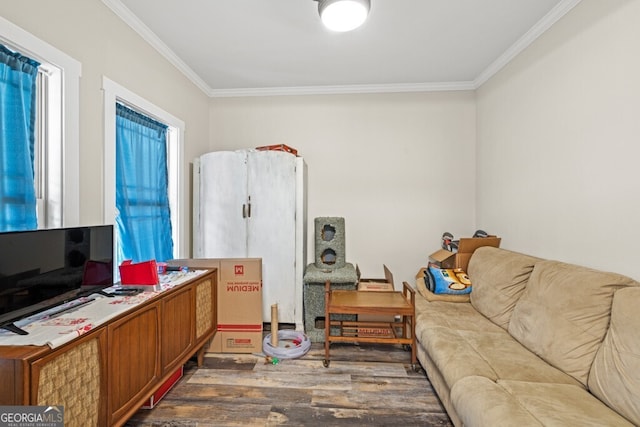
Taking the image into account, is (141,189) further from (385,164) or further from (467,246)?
(467,246)

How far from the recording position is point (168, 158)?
2758mm

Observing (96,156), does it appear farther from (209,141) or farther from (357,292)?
(357,292)

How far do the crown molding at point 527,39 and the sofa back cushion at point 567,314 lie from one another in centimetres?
176

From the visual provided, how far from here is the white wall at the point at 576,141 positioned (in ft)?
5.16

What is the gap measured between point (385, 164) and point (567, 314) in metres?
2.14

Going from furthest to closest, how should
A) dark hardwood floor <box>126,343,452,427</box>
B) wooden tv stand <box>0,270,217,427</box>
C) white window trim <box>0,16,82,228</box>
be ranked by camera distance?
dark hardwood floor <box>126,343,452,427</box> < white window trim <box>0,16,82,228</box> < wooden tv stand <box>0,270,217,427</box>

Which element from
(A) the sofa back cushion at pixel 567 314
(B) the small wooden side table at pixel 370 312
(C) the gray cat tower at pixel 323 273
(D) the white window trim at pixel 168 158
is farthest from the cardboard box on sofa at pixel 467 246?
(D) the white window trim at pixel 168 158

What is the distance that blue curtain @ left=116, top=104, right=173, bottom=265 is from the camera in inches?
83.0

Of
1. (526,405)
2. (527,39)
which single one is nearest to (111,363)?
(526,405)

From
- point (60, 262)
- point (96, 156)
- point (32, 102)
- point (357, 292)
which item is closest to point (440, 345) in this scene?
point (357, 292)

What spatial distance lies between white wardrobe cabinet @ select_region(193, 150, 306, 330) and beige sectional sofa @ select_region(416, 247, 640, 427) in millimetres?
1299

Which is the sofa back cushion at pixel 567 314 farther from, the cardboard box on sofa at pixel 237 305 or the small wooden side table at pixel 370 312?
the cardboard box on sofa at pixel 237 305

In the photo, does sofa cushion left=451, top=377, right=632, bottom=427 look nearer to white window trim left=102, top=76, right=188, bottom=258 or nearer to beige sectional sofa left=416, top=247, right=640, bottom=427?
beige sectional sofa left=416, top=247, right=640, bottom=427

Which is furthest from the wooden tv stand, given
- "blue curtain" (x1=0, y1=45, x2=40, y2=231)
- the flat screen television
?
"blue curtain" (x1=0, y1=45, x2=40, y2=231)
